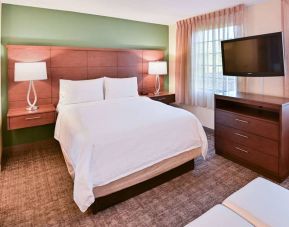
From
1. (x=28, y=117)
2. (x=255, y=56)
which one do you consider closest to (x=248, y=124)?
(x=255, y=56)

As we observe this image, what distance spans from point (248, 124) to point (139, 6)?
2.51m

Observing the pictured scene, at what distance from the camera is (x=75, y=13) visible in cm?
369

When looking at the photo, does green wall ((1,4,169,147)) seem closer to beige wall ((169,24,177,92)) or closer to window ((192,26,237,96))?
beige wall ((169,24,177,92))

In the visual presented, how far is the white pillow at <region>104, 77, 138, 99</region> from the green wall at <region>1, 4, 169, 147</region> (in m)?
0.81

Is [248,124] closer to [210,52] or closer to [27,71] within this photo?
[210,52]

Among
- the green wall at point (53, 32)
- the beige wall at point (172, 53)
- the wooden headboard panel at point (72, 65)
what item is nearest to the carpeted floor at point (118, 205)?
the green wall at point (53, 32)

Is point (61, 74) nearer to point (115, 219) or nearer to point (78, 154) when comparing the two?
point (78, 154)

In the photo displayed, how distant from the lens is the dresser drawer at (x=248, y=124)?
8.05 ft

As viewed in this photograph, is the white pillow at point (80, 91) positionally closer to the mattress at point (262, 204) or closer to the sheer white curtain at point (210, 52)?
the sheer white curtain at point (210, 52)

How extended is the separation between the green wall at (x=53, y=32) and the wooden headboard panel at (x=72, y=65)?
5.4 inches

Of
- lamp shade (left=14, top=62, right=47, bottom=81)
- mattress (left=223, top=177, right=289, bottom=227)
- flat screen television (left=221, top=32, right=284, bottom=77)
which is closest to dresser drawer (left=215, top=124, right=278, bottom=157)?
flat screen television (left=221, top=32, right=284, bottom=77)

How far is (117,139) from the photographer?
203cm

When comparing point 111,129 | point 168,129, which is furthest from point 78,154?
point 168,129

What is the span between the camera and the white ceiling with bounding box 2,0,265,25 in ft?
10.3
